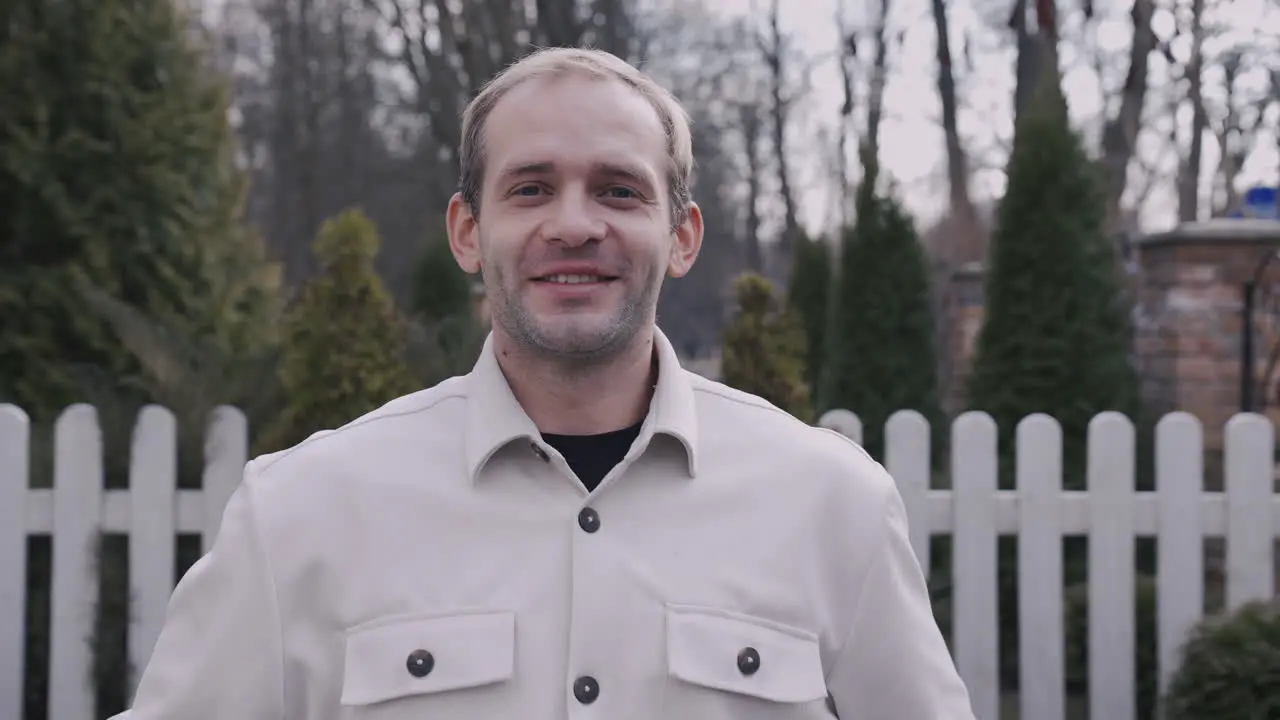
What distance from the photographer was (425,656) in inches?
56.6

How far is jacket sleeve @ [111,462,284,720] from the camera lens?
1433mm

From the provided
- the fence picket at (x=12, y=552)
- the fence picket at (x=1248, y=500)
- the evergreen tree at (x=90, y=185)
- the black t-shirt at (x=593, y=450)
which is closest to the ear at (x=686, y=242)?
the black t-shirt at (x=593, y=450)

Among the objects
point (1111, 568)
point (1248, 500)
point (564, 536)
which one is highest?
point (564, 536)

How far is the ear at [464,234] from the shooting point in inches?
68.1

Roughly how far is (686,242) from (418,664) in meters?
0.69

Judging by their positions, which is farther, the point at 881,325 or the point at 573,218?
the point at 881,325

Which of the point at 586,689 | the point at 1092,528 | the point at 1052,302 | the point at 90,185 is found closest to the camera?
the point at 586,689

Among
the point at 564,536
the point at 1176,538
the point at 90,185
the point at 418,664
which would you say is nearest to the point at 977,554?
the point at 1176,538

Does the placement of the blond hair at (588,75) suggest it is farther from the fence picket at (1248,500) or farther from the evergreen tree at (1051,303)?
the evergreen tree at (1051,303)

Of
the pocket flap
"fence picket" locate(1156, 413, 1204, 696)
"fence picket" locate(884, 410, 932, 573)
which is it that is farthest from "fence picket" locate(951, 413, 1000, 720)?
the pocket flap

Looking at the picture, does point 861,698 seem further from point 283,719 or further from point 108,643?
point 108,643

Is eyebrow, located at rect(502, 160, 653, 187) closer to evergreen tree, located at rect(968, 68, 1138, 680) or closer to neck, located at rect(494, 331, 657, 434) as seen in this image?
neck, located at rect(494, 331, 657, 434)

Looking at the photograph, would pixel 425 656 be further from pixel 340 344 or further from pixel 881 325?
pixel 881 325

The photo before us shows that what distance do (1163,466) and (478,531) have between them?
11.1ft
